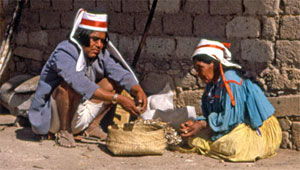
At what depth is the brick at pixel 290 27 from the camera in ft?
17.5

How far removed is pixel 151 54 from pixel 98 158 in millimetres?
1797

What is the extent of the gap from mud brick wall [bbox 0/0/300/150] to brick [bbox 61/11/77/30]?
0.01 m

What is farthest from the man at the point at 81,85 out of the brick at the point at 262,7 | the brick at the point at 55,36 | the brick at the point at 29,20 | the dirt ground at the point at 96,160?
the brick at the point at 29,20

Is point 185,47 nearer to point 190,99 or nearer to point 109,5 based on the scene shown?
point 190,99

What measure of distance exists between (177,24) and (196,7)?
0.32 m

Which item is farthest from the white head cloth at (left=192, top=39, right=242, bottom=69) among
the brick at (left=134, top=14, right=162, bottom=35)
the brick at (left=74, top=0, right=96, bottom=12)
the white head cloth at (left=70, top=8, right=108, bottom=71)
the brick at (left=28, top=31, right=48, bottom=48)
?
the brick at (left=28, top=31, right=48, bottom=48)

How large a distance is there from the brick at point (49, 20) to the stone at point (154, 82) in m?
1.67

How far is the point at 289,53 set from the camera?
17.8ft

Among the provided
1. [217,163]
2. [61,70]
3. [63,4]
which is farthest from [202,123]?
[63,4]

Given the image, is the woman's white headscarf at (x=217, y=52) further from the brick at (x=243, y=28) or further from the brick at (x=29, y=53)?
the brick at (x=29, y=53)

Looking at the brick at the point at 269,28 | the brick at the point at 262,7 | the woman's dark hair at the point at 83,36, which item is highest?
the brick at the point at 262,7

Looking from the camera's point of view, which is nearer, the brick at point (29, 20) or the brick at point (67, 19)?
the brick at point (67, 19)

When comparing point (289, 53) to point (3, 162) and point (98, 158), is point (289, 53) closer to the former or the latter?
point (98, 158)

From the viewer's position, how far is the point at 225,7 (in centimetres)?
579
